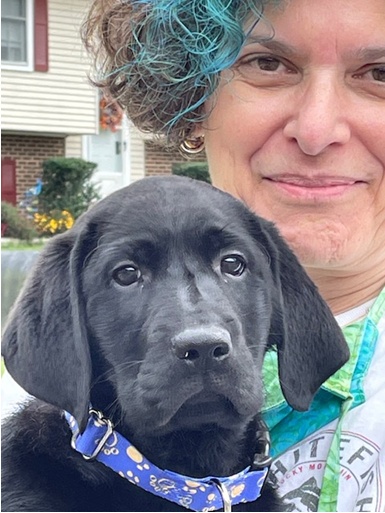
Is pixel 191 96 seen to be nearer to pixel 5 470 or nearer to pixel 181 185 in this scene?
pixel 181 185

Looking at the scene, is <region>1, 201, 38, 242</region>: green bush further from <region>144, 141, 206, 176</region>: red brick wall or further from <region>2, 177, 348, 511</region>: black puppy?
<region>2, 177, 348, 511</region>: black puppy

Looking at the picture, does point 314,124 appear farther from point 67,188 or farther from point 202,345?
point 67,188

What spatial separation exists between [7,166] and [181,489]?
1463 millimetres

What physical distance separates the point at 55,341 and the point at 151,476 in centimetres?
20

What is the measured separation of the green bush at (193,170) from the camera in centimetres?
122

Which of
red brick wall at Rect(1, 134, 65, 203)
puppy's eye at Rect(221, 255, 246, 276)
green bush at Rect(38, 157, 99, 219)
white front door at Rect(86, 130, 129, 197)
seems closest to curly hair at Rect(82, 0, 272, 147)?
white front door at Rect(86, 130, 129, 197)

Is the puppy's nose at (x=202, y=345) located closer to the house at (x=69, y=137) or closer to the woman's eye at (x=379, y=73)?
the house at (x=69, y=137)

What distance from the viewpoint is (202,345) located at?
87 centimetres

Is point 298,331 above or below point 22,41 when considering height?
below

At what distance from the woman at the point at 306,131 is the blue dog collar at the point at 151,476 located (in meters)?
0.15

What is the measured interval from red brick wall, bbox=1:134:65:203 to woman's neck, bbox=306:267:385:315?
803 mm

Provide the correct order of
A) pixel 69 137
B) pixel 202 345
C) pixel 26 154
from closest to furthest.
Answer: pixel 202 345 < pixel 26 154 < pixel 69 137

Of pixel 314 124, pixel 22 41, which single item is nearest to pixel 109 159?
pixel 314 124

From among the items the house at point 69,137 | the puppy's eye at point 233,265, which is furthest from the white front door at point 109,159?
the puppy's eye at point 233,265
